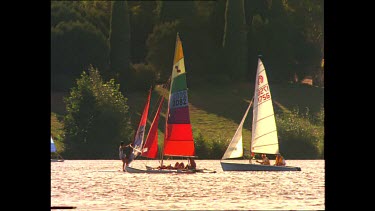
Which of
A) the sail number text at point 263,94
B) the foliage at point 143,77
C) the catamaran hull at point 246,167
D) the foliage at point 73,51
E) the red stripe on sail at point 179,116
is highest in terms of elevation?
the foliage at point 73,51

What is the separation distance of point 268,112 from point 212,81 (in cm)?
5011

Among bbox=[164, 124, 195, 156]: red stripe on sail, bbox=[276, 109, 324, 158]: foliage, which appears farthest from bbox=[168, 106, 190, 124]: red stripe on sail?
bbox=[276, 109, 324, 158]: foliage

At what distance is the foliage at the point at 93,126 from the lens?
8906cm

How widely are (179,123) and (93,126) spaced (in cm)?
3176

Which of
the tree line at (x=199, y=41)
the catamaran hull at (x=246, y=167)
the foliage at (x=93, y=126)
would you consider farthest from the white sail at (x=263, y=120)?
the tree line at (x=199, y=41)

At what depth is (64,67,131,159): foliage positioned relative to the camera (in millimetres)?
89062

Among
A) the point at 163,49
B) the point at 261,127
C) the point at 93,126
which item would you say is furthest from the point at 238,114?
the point at 261,127

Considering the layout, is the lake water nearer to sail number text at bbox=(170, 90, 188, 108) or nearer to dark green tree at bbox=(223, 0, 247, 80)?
sail number text at bbox=(170, 90, 188, 108)

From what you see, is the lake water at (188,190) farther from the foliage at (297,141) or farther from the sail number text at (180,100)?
the foliage at (297,141)

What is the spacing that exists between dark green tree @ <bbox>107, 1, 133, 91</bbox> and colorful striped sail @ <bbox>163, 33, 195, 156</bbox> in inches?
1884

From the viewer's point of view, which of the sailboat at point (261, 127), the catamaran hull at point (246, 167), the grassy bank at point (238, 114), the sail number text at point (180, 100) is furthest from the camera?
the grassy bank at point (238, 114)

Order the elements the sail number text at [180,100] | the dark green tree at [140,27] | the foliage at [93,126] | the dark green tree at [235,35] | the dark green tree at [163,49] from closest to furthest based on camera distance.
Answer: the sail number text at [180,100]
the foliage at [93,126]
the dark green tree at [235,35]
the dark green tree at [163,49]
the dark green tree at [140,27]
